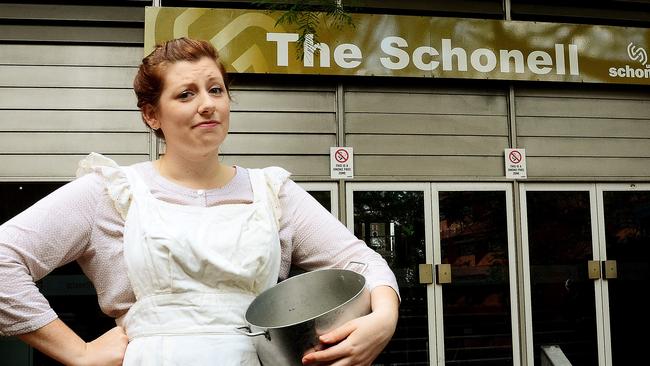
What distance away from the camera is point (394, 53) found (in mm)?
4527

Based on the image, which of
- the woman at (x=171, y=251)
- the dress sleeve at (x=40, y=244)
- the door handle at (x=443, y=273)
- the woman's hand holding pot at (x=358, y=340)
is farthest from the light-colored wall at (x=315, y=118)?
the woman's hand holding pot at (x=358, y=340)

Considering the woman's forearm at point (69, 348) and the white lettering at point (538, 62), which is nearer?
the woman's forearm at point (69, 348)

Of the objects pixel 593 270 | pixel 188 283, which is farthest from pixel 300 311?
pixel 593 270

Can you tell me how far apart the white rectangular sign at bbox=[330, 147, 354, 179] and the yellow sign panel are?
0.59m

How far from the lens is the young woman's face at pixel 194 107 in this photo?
124 cm

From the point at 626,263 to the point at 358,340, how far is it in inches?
177

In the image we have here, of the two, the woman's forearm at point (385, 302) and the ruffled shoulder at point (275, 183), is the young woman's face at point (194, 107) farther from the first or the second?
the woman's forearm at point (385, 302)

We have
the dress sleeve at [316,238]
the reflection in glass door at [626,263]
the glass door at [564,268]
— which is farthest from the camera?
the reflection in glass door at [626,263]

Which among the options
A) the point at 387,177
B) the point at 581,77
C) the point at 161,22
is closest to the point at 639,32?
the point at 581,77

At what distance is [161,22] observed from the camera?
426cm

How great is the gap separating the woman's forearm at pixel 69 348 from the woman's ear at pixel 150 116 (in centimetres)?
46

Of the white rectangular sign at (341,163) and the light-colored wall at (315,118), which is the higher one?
the light-colored wall at (315,118)

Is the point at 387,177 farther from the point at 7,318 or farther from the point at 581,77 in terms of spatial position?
the point at 7,318

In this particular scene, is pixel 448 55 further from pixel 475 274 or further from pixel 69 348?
pixel 69 348
